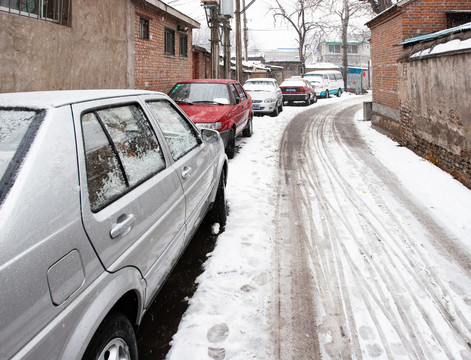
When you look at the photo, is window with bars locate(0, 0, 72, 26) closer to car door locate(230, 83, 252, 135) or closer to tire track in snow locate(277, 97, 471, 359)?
car door locate(230, 83, 252, 135)

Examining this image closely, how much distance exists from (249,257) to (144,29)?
950cm

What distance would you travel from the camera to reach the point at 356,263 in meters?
3.92

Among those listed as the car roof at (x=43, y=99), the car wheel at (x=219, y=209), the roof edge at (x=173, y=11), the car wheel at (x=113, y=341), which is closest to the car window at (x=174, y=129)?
the car roof at (x=43, y=99)

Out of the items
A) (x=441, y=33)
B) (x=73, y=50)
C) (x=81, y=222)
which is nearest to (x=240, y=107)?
(x=73, y=50)

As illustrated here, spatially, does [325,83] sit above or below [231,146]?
above

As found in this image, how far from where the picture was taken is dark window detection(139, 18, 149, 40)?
11180 mm

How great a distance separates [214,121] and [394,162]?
3931 mm

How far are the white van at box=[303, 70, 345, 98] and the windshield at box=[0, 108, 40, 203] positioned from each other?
28637 mm

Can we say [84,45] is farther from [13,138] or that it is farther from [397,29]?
[397,29]

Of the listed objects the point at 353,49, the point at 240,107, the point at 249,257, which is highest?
the point at 353,49

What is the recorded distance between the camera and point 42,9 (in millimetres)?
7074

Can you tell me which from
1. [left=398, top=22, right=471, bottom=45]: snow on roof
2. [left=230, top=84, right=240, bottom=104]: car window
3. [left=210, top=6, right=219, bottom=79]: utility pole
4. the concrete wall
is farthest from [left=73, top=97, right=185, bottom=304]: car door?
[left=210, top=6, right=219, bottom=79]: utility pole

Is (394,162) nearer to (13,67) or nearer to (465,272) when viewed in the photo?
(465,272)

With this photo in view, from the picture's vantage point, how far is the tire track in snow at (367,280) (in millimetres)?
2771
